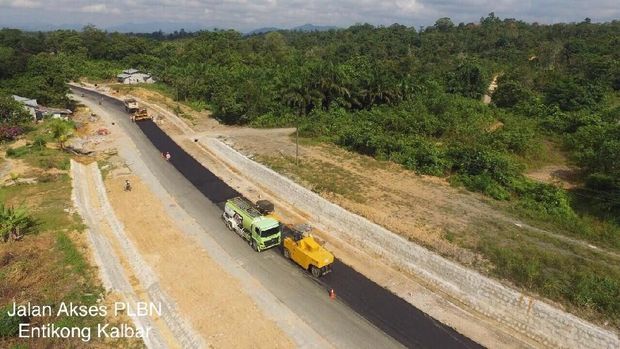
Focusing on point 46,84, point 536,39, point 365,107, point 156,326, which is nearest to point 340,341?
point 156,326

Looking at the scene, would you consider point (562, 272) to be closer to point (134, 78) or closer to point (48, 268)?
point (48, 268)

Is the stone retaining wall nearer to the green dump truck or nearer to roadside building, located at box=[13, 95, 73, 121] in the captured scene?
the green dump truck

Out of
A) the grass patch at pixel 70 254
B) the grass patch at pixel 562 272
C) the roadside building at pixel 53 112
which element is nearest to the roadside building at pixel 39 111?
the roadside building at pixel 53 112

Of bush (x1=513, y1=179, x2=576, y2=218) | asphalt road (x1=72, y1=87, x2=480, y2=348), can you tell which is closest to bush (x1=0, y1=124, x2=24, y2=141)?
asphalt road (x1=72, y1=87, x2=480, y2=348)

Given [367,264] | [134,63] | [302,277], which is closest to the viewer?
[302,277]

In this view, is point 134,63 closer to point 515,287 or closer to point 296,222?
point 296,222

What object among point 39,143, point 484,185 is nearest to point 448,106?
point 484,185

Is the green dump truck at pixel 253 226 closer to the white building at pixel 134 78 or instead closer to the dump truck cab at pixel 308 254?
the dump truck cab at pixel 308 254
